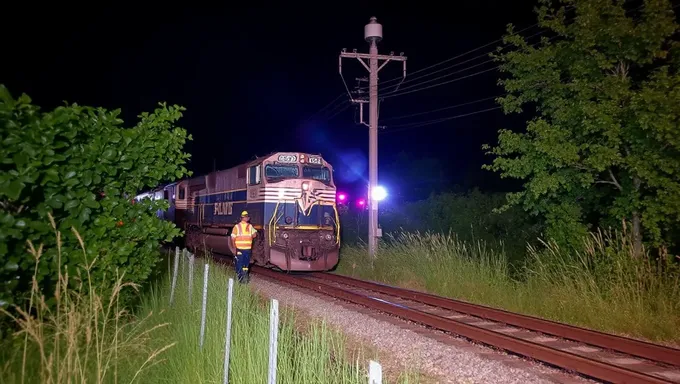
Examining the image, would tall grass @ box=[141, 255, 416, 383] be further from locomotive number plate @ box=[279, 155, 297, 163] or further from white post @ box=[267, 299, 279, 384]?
locomotive number plate @ box=[279, 155, 297, 163]

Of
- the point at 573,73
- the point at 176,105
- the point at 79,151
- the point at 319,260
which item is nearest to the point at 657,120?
the point at 573,73

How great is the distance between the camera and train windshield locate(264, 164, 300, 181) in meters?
17.2

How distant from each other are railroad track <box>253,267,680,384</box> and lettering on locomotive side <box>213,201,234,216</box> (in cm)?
880

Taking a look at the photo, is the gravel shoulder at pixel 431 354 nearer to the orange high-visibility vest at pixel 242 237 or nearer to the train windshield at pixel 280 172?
the orange high-visibility vest at pixel 242 237

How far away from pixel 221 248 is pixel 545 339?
1437 centimetres

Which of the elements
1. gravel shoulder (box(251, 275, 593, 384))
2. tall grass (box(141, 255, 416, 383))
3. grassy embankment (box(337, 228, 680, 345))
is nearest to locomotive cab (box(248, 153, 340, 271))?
grassy embankment (box(337, 228, 680, 345))

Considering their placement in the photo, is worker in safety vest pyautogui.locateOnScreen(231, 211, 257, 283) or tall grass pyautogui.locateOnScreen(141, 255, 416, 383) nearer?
tall grass pyautogui.locateOnScreen(141, 255, 416, 383)

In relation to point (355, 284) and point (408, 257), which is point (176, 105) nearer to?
point (355, 284)

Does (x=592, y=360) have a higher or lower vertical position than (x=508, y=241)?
lower

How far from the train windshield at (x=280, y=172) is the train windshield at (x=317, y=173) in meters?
0.31

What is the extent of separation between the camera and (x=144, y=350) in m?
5.60

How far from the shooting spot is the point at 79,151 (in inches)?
199

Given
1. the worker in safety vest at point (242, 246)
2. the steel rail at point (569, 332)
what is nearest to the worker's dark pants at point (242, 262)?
the worker in safety vest at point (242, 246)

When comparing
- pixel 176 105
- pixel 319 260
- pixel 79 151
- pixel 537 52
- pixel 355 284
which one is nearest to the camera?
pixel 79 151
